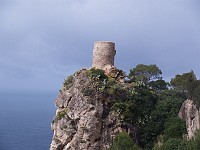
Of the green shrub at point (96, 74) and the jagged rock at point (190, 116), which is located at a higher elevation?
the green shrub at point (96, 74)

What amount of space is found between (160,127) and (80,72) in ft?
31.6

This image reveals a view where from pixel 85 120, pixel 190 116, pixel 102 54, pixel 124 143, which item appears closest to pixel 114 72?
pixel 102 54

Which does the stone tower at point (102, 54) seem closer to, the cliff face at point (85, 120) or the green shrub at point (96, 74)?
the green shrub at point (96, 74)

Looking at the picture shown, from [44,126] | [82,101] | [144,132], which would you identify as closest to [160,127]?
[144,132]

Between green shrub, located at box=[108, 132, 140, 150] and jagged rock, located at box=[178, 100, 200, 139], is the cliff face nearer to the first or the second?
green shrub, located at box=[108, 132, 140, 150]

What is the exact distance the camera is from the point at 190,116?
32.8 metres

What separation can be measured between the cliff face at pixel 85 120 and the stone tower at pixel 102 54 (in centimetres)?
200

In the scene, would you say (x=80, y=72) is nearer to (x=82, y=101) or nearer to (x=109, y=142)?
(x=82, y=101)

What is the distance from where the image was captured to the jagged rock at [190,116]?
3170 cm

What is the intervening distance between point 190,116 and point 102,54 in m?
11.4

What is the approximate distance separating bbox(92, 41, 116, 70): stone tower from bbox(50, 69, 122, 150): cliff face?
2.00 meters

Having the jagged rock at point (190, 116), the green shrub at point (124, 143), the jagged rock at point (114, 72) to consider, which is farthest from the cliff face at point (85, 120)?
the jagged rock at point (190, 116)

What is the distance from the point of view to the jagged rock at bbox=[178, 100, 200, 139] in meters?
31.7

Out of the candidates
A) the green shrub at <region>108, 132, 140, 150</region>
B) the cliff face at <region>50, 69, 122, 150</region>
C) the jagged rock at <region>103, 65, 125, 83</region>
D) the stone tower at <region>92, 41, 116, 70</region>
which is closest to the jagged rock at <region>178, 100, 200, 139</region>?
the green shrub at <region>108, 132, 140, 150</region>
